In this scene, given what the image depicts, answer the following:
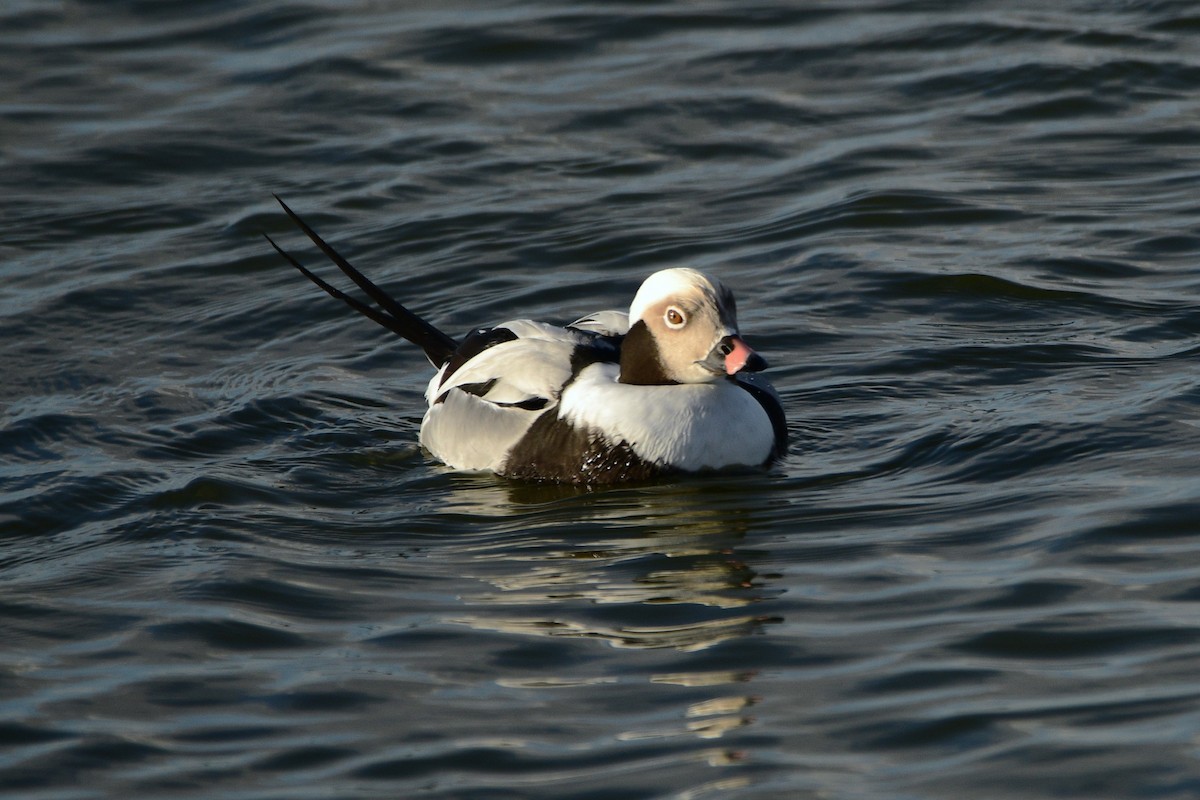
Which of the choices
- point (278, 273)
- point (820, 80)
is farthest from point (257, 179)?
point (820, 80)

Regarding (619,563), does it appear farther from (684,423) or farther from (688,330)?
(688,330)

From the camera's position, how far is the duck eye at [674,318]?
7.03m

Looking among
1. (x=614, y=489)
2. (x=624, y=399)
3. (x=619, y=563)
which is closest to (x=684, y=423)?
(x=624, y=399)

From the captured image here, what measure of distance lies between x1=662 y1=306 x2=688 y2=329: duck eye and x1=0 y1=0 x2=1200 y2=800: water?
2.16 ft

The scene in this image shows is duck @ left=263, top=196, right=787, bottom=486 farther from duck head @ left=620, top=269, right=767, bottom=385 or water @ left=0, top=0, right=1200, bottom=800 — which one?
water @ left=0, top=0, right=1200, bottom=800

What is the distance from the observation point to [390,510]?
7.03 metres

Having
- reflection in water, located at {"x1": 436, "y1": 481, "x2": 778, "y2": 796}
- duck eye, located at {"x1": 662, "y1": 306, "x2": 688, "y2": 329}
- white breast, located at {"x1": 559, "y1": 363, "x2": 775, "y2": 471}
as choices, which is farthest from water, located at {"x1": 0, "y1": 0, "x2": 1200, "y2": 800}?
duck eye, located at {"x1": 662, "y1": 306, "x2": 688, "y2": 329}

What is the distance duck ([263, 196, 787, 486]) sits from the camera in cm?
707

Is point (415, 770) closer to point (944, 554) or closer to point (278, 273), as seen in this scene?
point (944, 554)

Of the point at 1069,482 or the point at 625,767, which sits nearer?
the point at 625,767

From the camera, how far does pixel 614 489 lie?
7.12 metres


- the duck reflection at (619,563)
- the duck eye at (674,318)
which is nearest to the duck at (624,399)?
the duck eye at (674,318)

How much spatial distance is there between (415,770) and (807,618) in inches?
56.1

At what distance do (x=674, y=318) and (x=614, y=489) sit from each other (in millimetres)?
708
